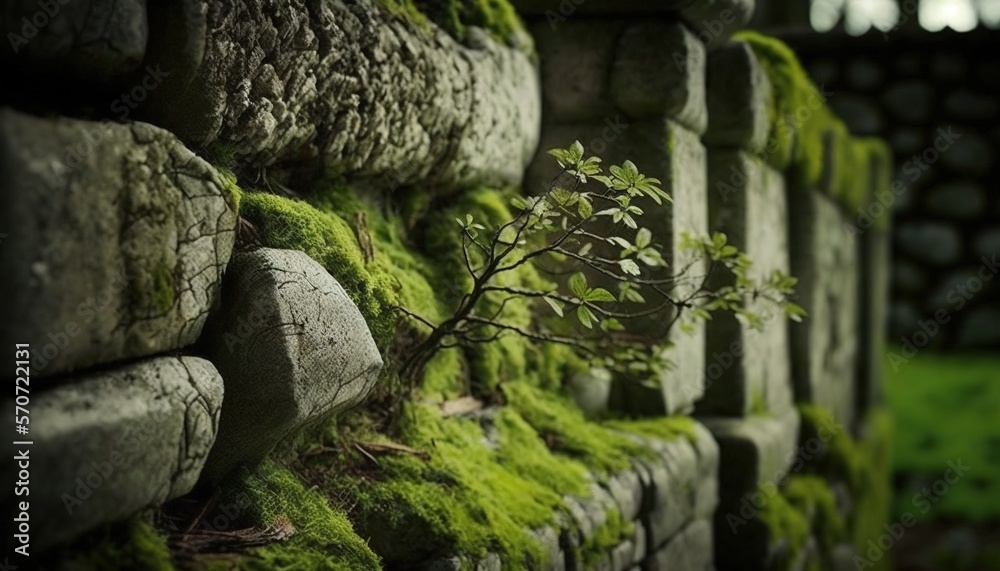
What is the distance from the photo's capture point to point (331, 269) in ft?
5.90

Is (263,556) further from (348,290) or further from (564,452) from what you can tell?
(564,452)

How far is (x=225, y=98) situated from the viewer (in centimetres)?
152

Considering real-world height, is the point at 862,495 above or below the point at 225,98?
below

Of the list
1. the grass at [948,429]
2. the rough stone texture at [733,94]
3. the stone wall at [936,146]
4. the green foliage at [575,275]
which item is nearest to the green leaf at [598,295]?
the green foliage at [575,275]

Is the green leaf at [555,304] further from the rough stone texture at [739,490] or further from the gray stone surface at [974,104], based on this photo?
the gray stone surface at [974,104]

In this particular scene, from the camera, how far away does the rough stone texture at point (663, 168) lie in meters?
2.73

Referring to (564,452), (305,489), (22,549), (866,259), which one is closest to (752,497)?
(564,452)

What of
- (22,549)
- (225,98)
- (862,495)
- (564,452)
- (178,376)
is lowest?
(862,495)

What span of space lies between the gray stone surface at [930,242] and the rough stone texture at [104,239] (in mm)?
7788

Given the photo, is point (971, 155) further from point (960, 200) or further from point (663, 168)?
point (663, 168)

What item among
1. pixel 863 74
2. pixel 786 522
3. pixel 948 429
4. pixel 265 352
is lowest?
pixel 948 429

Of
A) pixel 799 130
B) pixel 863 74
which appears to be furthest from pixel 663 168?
pixel 863 74

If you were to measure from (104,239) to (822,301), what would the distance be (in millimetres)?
3877

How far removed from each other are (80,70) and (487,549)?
96cm
